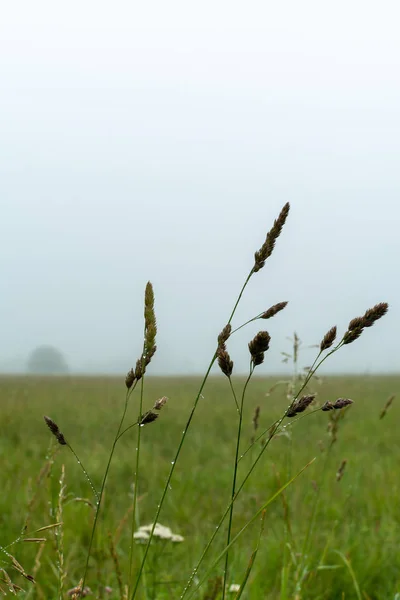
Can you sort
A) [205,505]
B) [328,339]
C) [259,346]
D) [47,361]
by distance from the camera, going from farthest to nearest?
[47,361] < [205,505] < [328,339] < [259,346]

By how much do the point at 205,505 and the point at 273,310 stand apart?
4515 millimetres

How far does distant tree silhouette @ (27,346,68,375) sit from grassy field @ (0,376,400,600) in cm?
11221

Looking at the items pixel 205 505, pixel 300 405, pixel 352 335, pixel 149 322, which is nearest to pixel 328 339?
pixel 352 335

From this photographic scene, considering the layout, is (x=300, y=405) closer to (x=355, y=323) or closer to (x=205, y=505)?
(x=355, y=323)

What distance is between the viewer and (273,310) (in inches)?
44.1

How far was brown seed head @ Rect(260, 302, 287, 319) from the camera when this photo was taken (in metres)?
1.12

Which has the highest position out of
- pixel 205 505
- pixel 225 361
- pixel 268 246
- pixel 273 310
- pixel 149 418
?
pixel 268 246

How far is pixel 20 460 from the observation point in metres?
6.44

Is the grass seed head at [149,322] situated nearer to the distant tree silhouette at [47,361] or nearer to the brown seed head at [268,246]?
the brown seed head at [268,246]

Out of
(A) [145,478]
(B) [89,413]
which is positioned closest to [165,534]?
(A) [145,478]

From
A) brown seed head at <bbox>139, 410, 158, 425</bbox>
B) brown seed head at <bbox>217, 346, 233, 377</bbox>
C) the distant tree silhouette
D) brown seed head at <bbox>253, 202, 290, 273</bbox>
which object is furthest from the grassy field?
the distant tree silhouette

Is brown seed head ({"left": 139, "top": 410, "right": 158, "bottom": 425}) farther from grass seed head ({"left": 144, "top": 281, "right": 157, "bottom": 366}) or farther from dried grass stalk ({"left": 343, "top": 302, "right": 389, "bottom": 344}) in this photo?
dried grass stalk ({"left": 343, "top": 302, "right": 389, "bottom": 344})

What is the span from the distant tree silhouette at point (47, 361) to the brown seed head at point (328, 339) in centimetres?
12144

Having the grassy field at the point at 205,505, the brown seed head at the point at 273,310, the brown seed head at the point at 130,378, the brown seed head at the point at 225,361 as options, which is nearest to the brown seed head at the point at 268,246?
the brown seed head at the point at 273,310
